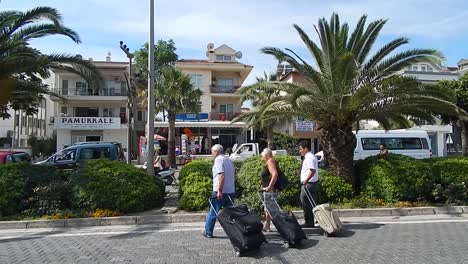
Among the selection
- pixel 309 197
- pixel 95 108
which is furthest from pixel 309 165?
pixel 95 108

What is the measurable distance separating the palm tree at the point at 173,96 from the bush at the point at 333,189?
853 inches

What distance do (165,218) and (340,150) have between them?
5.27 metres

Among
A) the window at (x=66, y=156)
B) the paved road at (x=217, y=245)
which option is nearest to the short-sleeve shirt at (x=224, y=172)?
the paved road at (x=217, y=245)

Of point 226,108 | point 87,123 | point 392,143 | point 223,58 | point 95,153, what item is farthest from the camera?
point 223,58

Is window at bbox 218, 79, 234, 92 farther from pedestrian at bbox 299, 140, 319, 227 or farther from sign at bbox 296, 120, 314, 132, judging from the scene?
pedestrian at bbox 299, 140, 319, 227

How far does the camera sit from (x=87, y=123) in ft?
143

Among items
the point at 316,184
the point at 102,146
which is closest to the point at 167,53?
the point at 102,146

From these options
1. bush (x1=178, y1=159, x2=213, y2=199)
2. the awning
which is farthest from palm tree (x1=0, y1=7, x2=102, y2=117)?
the awning

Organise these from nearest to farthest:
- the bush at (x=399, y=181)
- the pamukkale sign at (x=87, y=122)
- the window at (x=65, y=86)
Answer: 1. the bush at (x=399, y=181)
2. the pamukkale sign at (x=87, y=122)
3. the window at (x=65, y=86)

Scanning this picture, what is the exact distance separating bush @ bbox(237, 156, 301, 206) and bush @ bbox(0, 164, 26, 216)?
17.5 ft

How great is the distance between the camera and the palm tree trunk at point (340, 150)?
12352 mm

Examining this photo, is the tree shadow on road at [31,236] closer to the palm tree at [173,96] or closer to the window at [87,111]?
the palm tree at [173,96]

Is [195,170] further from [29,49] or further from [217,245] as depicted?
[29,49]

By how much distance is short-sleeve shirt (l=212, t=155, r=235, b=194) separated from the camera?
8.09 metres
